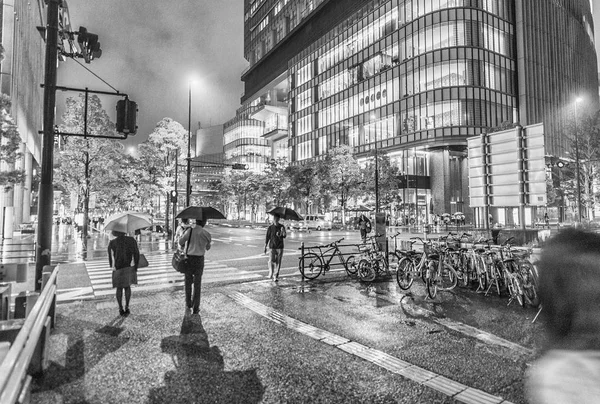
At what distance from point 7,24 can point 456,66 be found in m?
49.0

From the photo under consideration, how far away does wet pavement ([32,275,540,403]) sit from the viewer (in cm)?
416

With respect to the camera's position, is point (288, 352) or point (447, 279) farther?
point (447, 279)

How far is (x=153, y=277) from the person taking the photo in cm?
1178

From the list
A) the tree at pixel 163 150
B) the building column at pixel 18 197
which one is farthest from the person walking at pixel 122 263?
the building column at pixel 18 197

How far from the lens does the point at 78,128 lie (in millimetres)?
29750

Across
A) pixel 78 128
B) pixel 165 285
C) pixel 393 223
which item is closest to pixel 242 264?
pixel 165 285

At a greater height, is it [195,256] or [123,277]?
[195,256]

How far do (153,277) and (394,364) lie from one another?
9.06m

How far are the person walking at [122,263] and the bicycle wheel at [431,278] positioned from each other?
6.57 m

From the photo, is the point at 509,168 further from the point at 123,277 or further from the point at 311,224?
the point at 311,224

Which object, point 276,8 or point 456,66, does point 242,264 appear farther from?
point 276,8

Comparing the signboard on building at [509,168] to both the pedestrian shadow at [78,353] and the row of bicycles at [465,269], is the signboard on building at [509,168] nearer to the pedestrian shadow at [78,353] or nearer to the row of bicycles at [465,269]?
the row of bicycles at [465,269]

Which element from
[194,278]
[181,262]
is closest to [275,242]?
[194,278]

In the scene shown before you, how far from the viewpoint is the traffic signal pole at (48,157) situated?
7.00m
